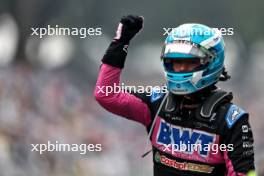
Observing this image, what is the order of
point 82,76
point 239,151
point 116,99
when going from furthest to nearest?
point 82,76, point 116,99, point 239,151

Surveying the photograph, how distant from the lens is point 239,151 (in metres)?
2.60

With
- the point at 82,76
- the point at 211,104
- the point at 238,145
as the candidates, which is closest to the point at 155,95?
the point at 211,104

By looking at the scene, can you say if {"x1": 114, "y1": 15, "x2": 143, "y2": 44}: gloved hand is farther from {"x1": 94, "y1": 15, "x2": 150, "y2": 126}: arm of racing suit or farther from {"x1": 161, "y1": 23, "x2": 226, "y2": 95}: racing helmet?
{"x1": 161, "y1": 23, "x2": 226, "y2": 95}: racing helmet

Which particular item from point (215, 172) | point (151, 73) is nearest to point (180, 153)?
point (215, 172)

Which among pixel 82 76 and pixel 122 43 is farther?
pixel 82 76

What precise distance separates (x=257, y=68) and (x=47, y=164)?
5.61ft

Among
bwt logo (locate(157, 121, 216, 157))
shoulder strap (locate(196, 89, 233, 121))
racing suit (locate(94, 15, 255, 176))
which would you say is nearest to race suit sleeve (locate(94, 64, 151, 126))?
racing suit (locate(94, 15, 255, 176))

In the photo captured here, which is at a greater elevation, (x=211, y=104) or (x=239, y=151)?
(x=211, y=104)

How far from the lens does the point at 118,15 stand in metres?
5.02

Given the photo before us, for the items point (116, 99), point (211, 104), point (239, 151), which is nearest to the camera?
point (239, 151)

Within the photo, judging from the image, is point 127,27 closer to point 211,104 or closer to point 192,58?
point 192,58

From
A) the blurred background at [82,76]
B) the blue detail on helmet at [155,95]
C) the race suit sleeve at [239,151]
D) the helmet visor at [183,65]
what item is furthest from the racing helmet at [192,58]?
the blurred background at [82,76]

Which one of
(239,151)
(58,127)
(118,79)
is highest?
(118,79)

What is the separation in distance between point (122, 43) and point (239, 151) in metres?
0.64
